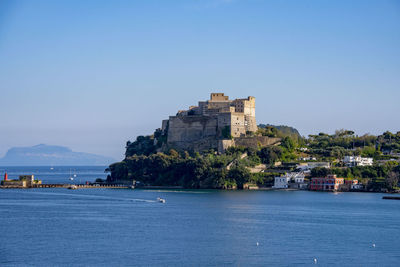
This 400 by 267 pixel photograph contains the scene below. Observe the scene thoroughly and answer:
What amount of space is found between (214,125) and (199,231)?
141ft

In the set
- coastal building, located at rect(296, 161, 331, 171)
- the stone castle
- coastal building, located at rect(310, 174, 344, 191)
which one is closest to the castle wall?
the stone castle

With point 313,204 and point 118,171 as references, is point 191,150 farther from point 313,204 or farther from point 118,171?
point 313,204

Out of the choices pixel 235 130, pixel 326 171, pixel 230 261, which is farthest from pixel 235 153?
pixel 230 261

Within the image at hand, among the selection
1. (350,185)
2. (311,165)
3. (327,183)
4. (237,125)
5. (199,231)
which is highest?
(237,125)

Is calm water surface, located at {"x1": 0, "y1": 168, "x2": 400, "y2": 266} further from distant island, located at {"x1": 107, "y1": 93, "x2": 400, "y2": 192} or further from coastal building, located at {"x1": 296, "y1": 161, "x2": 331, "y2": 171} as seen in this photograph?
coastal building, located at {"x1": 296, "y1": 161, "x2": 331, "y2": 171}

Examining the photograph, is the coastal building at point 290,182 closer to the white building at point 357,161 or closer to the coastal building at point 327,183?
the coastal building at point 327,183

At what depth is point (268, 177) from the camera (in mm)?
72062

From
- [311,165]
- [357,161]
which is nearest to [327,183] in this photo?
[311,165]

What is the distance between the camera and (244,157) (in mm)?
74562

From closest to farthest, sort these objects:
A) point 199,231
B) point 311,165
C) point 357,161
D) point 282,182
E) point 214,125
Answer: point 199,231
point 282,182
point 357,161
point 311,165
point 214,125

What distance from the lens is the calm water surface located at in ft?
98.5

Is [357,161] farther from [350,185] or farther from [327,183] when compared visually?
[327,183]

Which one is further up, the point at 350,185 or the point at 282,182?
the point at 282,182

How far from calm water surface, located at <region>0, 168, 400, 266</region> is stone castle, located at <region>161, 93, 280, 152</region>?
20047 millimetres
